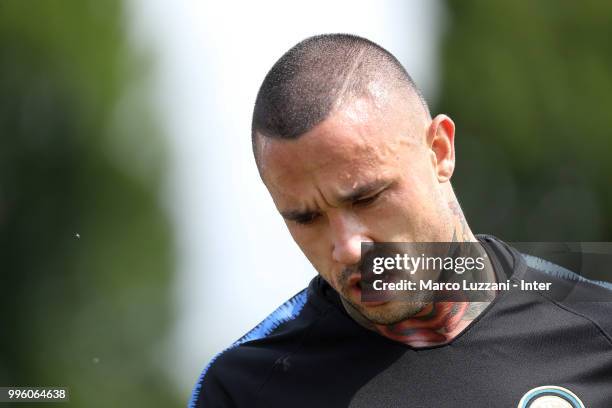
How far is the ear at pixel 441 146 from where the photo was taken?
3.89 metres

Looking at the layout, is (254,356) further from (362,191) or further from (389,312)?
(362,191)

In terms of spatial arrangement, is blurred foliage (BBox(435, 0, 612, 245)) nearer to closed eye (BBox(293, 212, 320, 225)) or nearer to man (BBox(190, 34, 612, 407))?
man (BBox(190, 34, 612, 407))

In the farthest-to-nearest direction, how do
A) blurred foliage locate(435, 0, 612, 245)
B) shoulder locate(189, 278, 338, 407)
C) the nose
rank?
blurred foliage locate(435, 0, 612, 245)
shoulder locate(189, 278, 338, 407)
the nose

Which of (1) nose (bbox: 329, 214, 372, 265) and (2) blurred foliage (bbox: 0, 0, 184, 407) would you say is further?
(2) blurred foliage (bbox: 0, 0, 184, 407)

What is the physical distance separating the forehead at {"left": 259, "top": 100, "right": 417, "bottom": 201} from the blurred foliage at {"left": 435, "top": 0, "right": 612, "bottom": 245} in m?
6.26

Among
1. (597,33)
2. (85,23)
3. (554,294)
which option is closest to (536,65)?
(597,33)

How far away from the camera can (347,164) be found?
358 centimetres


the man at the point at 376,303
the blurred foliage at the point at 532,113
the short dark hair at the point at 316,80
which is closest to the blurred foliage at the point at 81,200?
the blurred foliage at the point at 532,113

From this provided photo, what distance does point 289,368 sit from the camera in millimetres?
3822

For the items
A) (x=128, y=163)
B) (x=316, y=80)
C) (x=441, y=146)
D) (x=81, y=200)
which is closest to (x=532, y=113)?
(x=128, y=163)

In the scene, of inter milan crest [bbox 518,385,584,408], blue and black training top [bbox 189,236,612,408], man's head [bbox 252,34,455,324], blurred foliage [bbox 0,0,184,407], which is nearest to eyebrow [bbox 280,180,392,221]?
man's head [bbox 252,34,455,324]

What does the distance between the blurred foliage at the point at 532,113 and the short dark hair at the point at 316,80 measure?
5988mm

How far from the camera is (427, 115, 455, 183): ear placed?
3893 millimetres

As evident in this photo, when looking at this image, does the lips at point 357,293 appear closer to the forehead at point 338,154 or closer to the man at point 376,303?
the man at point 376,303
